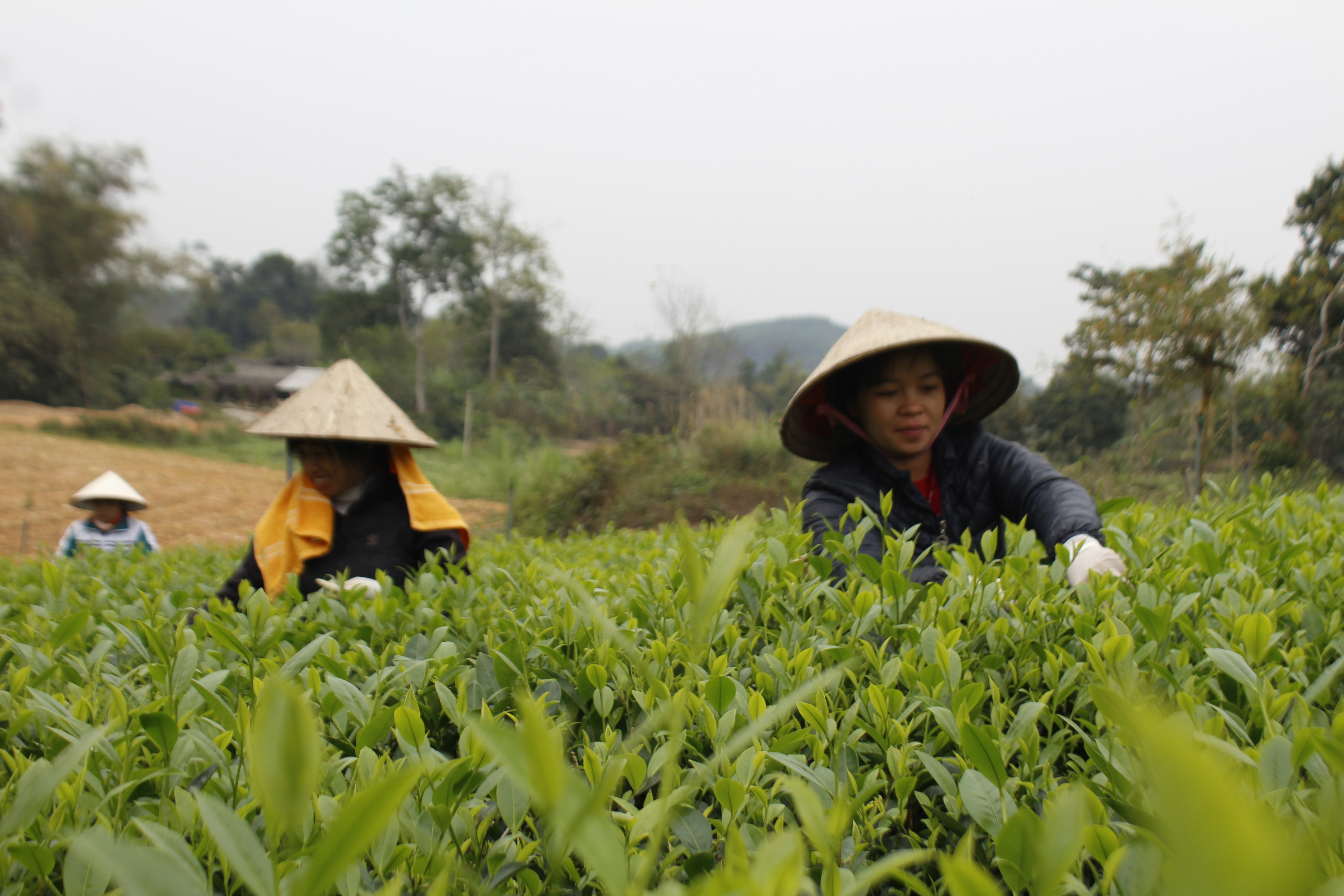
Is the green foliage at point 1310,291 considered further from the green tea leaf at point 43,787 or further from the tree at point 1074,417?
the green tea leaf at point 43,787

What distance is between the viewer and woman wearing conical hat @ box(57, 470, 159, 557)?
571cm

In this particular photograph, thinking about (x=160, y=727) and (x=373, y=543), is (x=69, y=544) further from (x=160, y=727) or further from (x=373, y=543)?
(x=160, y=727)

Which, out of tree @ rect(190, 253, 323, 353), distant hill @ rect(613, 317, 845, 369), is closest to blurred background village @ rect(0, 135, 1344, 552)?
tree @ rect(190, 253, 323, 353)

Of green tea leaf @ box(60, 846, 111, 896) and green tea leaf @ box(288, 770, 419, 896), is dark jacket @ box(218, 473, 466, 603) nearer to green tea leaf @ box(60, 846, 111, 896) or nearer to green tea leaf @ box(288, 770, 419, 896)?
green tea leaf @ box(60, 846, 111, 896)

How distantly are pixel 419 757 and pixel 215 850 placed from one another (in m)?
0.17

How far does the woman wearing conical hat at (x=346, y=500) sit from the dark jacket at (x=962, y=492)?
1352mm

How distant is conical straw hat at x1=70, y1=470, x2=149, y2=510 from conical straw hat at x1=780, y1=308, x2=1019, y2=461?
5277 mm

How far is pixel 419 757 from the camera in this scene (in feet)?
2.35

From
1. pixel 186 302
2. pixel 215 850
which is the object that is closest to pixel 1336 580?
pixel 215 850

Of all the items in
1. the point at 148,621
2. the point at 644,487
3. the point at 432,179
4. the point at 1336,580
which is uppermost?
the point at 432,179

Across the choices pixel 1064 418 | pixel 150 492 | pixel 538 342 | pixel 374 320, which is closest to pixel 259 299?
pixel 374 320

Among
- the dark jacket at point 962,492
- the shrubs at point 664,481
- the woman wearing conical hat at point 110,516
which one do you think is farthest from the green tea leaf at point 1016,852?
the shrubs at point 664,481

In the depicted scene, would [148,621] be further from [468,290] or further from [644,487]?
[468,290]

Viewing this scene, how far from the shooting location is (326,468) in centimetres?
290
